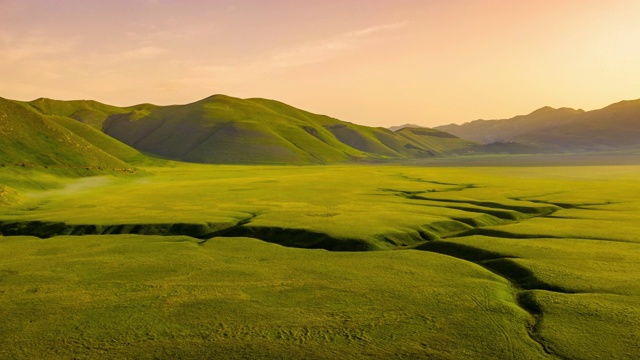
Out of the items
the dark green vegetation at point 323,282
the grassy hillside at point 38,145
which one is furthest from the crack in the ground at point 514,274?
the grassy hillside at point 38,145

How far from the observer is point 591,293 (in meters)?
21.3

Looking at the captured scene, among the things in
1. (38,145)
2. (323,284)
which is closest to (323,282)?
(323,284)

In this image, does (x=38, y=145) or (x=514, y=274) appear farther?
(x=38, y=145)

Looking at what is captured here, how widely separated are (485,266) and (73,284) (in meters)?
24.1

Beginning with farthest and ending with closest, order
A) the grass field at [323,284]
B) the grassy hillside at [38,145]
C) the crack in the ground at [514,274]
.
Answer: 1. the grassy hillside at [38,145]
2. the crack in the ground at [514,274]
3. the grass field at [323,284]

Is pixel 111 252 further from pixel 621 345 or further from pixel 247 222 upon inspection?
pixel 621 345

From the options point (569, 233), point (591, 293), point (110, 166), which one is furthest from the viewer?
point (110, 166)

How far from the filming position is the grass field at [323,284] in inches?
661

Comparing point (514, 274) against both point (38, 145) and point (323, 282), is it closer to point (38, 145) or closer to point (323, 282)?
point (323, 282)

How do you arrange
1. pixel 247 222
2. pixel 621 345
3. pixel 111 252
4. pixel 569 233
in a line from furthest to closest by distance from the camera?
1. pixel 247 222
2. pixel 569 233
3. pixel 111 252
4. pixel 621 345

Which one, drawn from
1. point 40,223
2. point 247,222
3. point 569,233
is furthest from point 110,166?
point 569,233

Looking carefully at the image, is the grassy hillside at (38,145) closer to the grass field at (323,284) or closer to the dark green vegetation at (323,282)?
the dark green vegetation at (323,282)

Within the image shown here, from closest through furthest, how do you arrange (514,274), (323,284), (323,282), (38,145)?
(323,284)
(323,282)
(514,274)
(38,145)

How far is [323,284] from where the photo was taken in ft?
77.8
